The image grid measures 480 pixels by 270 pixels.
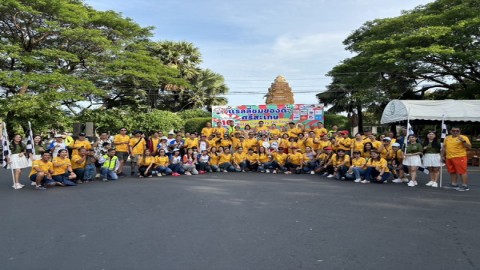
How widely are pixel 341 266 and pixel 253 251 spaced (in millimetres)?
958

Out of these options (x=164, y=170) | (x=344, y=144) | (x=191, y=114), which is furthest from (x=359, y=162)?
(x=191, y=114)

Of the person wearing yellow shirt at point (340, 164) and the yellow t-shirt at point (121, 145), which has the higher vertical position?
the yellow t-shirt at point (121, 145)

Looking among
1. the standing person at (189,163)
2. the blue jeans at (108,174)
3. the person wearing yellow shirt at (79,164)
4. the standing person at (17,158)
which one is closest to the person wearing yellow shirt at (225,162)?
the standing person at (189,163)

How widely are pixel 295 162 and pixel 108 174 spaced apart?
5793 mm

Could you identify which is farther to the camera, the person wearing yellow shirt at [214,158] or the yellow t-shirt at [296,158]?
the person wearing yellow shirt at [214,158]

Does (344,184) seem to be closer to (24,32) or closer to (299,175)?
(299,175)

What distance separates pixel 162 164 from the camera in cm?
1103

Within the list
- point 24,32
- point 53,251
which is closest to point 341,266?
point 53,251

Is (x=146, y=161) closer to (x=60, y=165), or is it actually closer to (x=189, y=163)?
(x=189, y=163)

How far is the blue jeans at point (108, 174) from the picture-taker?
10094 mm

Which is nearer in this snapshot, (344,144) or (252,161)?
(344,144)

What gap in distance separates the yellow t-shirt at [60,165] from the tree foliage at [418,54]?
1667cm

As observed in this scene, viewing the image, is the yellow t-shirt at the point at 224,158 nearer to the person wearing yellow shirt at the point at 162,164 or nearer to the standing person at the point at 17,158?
the person wearing yellow shirt at the point at 162,164

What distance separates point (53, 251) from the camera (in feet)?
13.1
